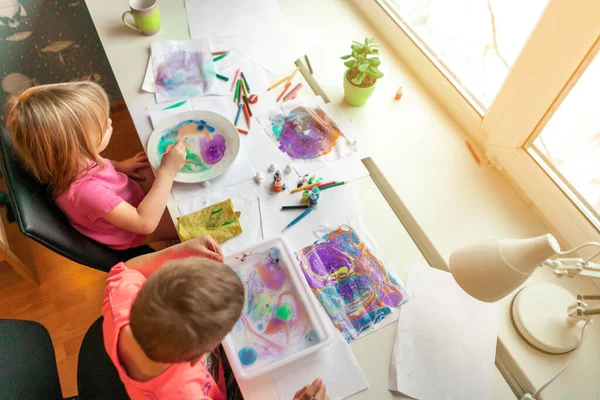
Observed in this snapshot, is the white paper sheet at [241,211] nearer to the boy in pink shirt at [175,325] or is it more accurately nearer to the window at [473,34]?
the boy in pink shirt at [175,325]

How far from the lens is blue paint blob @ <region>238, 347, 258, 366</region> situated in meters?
0.81

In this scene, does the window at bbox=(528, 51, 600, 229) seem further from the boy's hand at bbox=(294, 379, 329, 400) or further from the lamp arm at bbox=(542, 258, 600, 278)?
the boy's hand at bbox=(294, 379, 329, 400)

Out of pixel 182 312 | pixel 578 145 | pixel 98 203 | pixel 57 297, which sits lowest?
pixel 57 297

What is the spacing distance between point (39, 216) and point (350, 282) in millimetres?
682

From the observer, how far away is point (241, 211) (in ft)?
3.32

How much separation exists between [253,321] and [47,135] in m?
0.62

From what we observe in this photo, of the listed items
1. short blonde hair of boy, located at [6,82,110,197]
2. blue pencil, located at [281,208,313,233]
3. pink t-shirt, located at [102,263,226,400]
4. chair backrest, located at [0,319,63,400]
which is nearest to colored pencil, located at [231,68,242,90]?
short blonde hair of boy, located at [6,82,110,197]

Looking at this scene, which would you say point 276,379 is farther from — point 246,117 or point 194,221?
point 246,117

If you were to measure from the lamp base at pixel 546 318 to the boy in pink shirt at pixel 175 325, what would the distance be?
18.3 inches

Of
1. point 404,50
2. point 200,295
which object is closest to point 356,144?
point 404,50

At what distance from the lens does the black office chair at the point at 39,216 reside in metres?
0.82

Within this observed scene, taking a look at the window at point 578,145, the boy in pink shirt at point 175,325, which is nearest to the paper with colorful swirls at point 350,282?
the boy in pink shirt at point 175,325

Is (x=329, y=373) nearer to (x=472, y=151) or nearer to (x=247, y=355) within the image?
(x=247, y=355)

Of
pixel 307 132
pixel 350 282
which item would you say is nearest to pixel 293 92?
pixel 307 132
